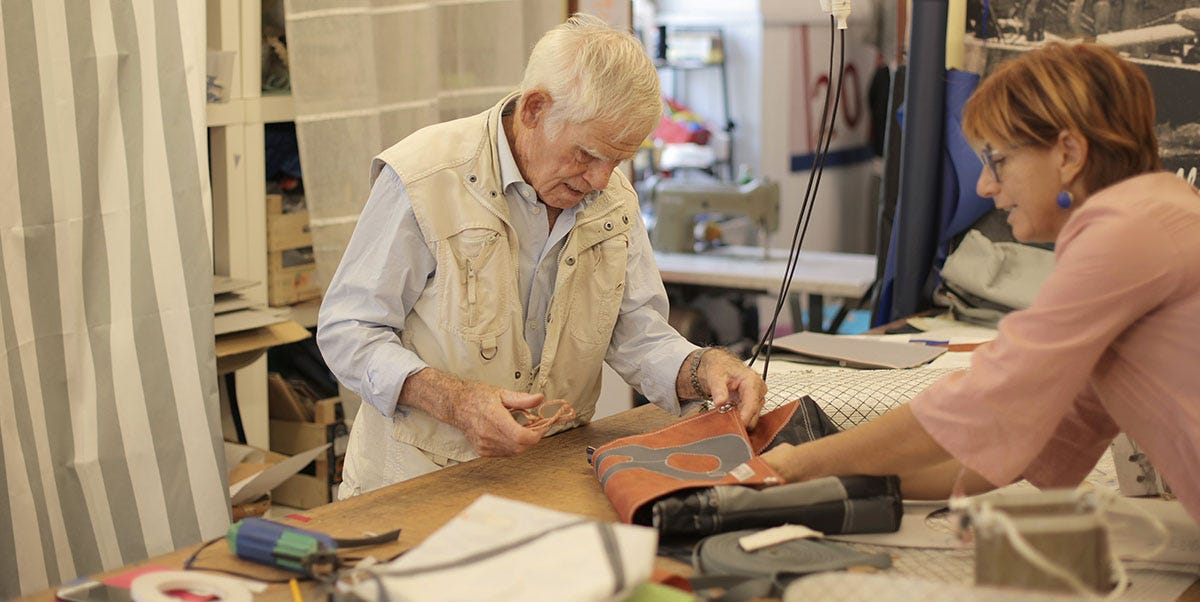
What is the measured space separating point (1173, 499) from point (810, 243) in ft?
20.0

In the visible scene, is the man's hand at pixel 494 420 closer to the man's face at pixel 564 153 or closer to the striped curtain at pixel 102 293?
the man's face at pixel 564 153

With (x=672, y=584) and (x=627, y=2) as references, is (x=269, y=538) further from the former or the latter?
(x=627, y=2)

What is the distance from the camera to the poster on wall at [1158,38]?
10.6 feet

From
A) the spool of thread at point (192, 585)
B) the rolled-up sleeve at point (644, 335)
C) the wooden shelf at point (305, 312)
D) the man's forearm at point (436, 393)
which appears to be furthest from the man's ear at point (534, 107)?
the wooden shelf at point (305, 312)

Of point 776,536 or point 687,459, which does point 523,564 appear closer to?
point 776,536

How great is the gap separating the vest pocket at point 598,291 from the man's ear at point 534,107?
0.83 ft

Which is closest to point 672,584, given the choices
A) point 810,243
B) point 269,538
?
point 269,538

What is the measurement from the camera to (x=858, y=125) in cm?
834

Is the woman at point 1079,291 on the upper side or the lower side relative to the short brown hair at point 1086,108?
lower

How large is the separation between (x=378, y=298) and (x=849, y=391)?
0.84m

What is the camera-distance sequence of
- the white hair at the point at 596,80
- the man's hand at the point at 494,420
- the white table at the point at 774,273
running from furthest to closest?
the white table at the point at 774,273 → the white hair at the point at 596,80 → the man's hand at the point at 494,420

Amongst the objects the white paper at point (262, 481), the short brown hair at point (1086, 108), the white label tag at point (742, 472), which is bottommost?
the white paper at point (262, 481)

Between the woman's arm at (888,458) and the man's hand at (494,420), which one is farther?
the man's hand at (494,420)

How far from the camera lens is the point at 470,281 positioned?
2.06m
